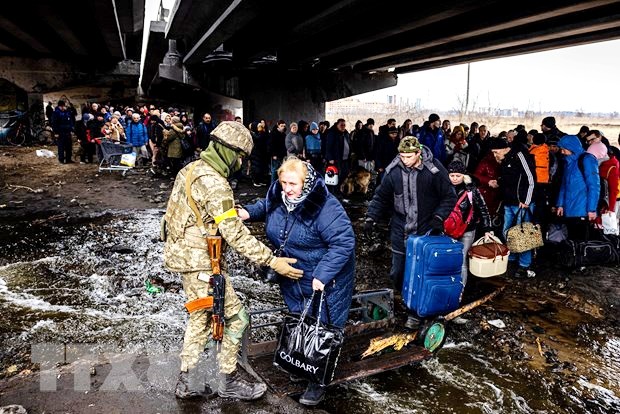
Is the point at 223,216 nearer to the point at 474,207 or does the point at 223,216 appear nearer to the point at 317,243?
the point at 317,243

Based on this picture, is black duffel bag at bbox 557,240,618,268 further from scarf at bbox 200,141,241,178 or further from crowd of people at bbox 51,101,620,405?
scarf at bbox 200,141,241,178

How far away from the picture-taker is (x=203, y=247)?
3.22 m

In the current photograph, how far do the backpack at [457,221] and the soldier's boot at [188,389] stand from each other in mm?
2869

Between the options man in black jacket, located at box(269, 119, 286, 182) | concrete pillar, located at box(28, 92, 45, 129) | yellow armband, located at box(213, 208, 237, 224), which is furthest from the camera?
concrete pillar, located at box(28, 92, 45, 129)

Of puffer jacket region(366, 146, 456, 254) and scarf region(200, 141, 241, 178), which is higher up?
scarf region(200, 141, 241, 178)

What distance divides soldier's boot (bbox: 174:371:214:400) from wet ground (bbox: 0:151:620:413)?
0.10m

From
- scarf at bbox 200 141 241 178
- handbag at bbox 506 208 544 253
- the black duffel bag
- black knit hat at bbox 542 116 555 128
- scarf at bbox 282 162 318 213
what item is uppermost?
black knit hat at bbox 542 116 555 128

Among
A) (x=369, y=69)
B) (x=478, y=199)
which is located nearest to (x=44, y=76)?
(x=369, y=69)

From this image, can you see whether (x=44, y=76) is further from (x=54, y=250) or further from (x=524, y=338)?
(x=524, y=338)

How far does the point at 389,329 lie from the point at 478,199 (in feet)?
5.75

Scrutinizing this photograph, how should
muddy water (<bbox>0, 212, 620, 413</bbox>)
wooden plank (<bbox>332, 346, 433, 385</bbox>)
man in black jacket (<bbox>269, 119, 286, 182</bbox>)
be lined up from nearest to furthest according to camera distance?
1. wooden plank (<bbox>332, 346, 433, 385</bbox>)
2. muddy water (<bbox>0, 212, 620, 413</bbox>)
3. man in black jacket (<bbox>269, 119, 286, 182</bbox>)

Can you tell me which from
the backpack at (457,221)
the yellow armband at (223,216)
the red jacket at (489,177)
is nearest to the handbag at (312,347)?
the yellow armband at (223,216)

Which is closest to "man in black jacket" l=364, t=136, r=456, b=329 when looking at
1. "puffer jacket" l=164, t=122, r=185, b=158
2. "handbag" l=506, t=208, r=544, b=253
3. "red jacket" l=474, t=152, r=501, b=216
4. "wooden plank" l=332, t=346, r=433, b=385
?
"wooden plank" l=332, t=346, r=433, b=385

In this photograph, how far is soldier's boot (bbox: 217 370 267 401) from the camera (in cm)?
338
